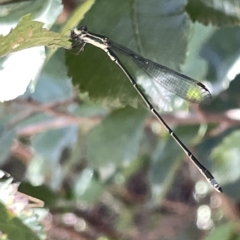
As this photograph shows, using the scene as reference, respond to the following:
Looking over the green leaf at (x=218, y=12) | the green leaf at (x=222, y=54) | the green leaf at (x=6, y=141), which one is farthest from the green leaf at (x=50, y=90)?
the green leaf at (x=218, y=12)

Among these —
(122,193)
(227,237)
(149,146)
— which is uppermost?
(149,146)

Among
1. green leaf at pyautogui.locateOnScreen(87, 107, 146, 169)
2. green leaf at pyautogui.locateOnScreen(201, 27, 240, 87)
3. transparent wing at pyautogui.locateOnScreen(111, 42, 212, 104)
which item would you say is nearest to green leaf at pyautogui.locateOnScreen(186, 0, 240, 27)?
transparent wing at pyautogui.locateOnScreen(111, 42, 212, 104)

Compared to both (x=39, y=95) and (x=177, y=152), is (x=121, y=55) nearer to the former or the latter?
(x=177, y=152)

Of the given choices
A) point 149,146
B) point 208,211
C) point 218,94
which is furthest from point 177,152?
point 149,146

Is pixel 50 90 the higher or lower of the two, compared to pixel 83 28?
higher

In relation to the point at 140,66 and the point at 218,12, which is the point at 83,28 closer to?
the point at 140,66

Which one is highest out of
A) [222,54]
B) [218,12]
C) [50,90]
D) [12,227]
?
[50,90]

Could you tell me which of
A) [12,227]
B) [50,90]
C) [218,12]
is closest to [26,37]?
[12,227]
